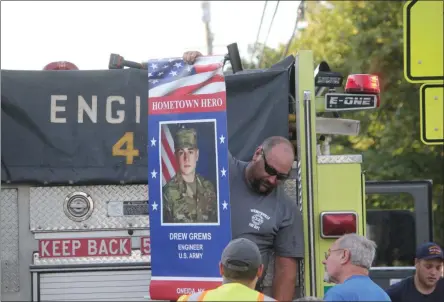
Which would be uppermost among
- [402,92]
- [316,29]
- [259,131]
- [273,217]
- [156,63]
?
[316,29]

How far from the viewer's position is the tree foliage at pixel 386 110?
60.4ft

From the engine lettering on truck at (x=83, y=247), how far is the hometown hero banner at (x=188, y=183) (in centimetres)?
48

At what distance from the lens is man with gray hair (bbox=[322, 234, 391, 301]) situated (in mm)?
4656

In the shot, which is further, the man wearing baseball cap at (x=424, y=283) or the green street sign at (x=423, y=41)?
the man wearing baseball cap at (x=424, y=283)

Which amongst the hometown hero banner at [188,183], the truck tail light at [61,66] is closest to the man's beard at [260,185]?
the hometown hero banner at [188,183]

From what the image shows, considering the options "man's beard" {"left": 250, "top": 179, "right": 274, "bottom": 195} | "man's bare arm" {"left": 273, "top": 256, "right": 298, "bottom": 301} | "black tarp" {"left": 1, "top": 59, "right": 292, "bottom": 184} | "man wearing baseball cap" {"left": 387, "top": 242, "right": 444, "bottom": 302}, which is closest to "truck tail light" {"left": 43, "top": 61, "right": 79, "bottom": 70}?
"black tarp" {"left": 1, "top": 59, "right": 292, "bottom": 184}

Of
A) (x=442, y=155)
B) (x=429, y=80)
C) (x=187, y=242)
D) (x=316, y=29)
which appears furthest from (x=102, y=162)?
(x=316, y=29)

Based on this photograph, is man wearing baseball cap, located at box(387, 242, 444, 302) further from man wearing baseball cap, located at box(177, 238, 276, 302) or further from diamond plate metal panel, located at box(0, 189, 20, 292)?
man wearing baseball cap, located at box(177, 238, 276, 302)

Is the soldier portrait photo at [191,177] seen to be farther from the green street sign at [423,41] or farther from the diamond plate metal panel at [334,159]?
the green street sign at [423,41]

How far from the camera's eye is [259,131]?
6.62 metres

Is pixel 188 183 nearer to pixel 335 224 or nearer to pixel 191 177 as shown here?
pixel 191 177

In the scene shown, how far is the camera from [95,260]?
21.2 feet

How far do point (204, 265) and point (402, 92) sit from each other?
13.4 meters

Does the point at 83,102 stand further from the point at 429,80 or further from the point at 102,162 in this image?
the point at 429,80
